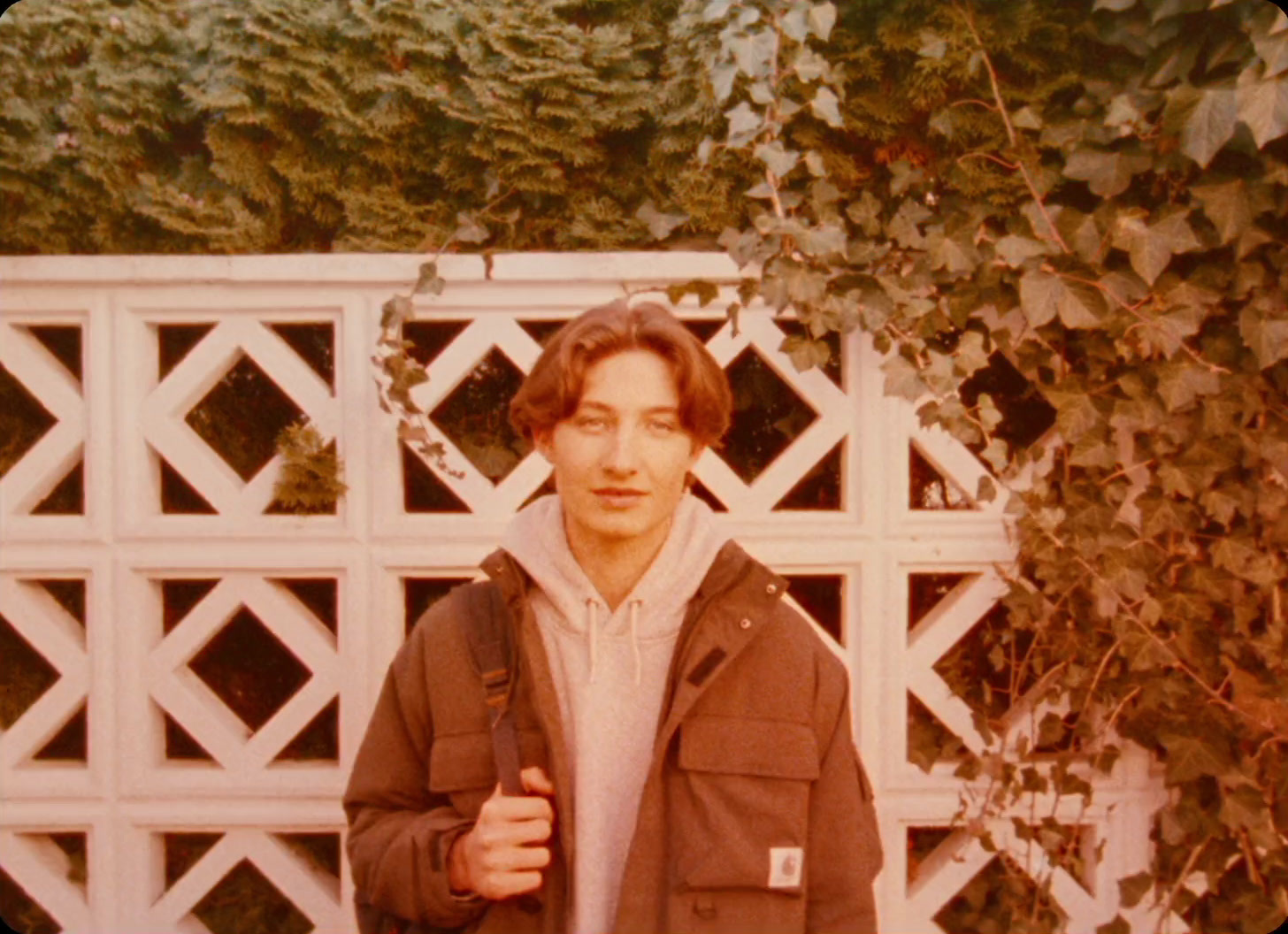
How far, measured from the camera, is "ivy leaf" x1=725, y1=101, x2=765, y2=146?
85.0 inches

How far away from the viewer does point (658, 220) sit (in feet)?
7.65

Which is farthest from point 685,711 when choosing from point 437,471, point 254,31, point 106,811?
point 254,31

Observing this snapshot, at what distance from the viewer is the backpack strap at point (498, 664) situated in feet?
5.51

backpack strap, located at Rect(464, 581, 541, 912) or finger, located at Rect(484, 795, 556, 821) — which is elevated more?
backpack strap, located at Rect(464, 581, 541, 912)

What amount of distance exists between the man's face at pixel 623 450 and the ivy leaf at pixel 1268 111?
46.5 inches

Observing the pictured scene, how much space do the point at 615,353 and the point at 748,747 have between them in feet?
2.13

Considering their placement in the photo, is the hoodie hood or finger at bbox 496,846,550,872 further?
the hoodie hood

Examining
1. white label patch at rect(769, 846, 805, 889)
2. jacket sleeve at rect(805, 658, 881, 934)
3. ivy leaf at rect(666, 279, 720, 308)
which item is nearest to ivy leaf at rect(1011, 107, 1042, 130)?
ivy leaf at rect(666, 279, 720, 308)

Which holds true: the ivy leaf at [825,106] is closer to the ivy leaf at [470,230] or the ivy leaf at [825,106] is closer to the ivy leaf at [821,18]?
the ivy leaf at [821,18]

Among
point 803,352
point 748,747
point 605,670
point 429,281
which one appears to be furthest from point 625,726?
point 429,281

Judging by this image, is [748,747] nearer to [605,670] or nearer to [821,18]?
[605,670]

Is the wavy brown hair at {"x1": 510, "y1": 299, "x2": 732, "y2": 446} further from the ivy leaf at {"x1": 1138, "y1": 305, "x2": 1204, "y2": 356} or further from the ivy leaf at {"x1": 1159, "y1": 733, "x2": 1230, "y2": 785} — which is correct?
the ivy leaf at {"x1": 1159, "y1": 733, "x2": 1230, "y2": 785}

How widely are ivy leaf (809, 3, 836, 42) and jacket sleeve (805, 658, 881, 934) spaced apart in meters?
1.19

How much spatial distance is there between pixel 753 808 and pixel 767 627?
0.28 metres
